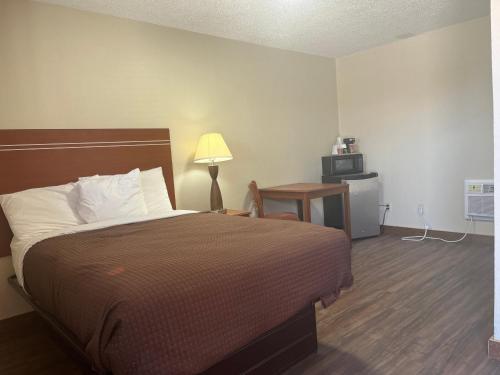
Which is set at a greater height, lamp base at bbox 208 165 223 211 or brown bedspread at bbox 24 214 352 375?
lamp base at bbox 208 165 223 211

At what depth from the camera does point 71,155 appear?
2895 millimetres

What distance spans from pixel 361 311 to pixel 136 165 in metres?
2.20

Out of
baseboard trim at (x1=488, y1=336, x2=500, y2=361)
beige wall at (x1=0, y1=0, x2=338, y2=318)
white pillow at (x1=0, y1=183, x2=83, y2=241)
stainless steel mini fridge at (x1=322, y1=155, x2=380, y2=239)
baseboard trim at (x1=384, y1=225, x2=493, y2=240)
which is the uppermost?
beige wall at (x1=0, y1=0, x2=338, y2=318)

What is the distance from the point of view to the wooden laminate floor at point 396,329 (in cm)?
193

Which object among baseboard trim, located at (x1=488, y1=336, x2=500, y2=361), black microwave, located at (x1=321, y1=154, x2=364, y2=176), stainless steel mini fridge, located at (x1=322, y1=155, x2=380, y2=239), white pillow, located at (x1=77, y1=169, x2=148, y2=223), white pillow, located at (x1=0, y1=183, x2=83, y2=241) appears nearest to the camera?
baseboard trim, located at (x1=488, y1=336, x2=500, y2=361)

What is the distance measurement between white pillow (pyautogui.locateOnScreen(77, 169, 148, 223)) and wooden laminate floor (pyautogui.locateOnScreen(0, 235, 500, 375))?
87 centimetres

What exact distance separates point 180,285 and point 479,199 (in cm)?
367

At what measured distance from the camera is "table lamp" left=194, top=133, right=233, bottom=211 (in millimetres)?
3410

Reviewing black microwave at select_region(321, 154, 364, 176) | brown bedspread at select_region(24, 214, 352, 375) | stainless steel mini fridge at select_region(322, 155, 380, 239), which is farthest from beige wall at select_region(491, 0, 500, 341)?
black microwave at select_region(321, 154, 364, 176)

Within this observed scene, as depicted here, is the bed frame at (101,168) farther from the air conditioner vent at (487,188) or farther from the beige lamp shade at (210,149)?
the air conditioner vent at (487,188)

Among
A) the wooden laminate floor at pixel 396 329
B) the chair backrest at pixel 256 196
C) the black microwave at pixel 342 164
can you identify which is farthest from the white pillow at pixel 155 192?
the black microwave at pixel 342 164

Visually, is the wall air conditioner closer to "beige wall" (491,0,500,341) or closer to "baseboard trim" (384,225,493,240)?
"baseboard trim" (384,225,493,240)

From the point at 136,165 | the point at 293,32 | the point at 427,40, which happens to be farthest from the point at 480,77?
the point at 136,165

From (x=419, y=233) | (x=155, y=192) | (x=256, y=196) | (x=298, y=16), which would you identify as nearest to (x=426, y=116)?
(x=419, y=233)
